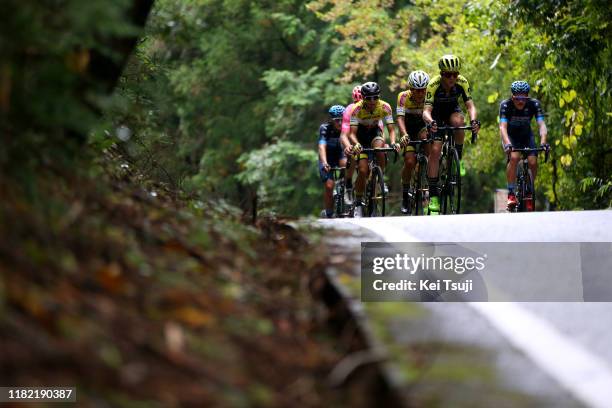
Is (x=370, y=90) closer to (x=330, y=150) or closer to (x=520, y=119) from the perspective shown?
(x=520, y=119)

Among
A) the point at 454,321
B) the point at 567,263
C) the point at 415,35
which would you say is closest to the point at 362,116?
the point at 567,263

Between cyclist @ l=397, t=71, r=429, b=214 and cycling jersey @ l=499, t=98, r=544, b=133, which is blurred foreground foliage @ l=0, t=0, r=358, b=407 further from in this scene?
cycling jersey @ l=499, t=98, r=544, b=133

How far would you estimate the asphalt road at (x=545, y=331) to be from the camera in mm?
5020

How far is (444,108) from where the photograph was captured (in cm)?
1628

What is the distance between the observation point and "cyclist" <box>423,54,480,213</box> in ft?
52.0

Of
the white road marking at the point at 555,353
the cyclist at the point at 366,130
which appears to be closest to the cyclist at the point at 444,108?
the cyclist at the point at 366,130

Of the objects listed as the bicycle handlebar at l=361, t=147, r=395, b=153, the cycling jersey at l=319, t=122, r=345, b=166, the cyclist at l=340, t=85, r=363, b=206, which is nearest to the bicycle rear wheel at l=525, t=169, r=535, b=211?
the bicycle handlebar at l=361, t=147, r=395, b=153

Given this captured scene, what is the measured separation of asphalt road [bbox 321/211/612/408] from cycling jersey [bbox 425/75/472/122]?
5.92 metres

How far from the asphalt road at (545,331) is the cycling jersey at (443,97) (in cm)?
592

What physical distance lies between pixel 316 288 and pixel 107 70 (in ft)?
5.48

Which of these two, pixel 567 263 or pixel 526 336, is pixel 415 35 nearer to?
pixel 567 263

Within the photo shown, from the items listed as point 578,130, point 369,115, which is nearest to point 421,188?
point 369,115

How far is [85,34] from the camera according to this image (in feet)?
16.8

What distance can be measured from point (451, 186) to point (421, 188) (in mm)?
800
